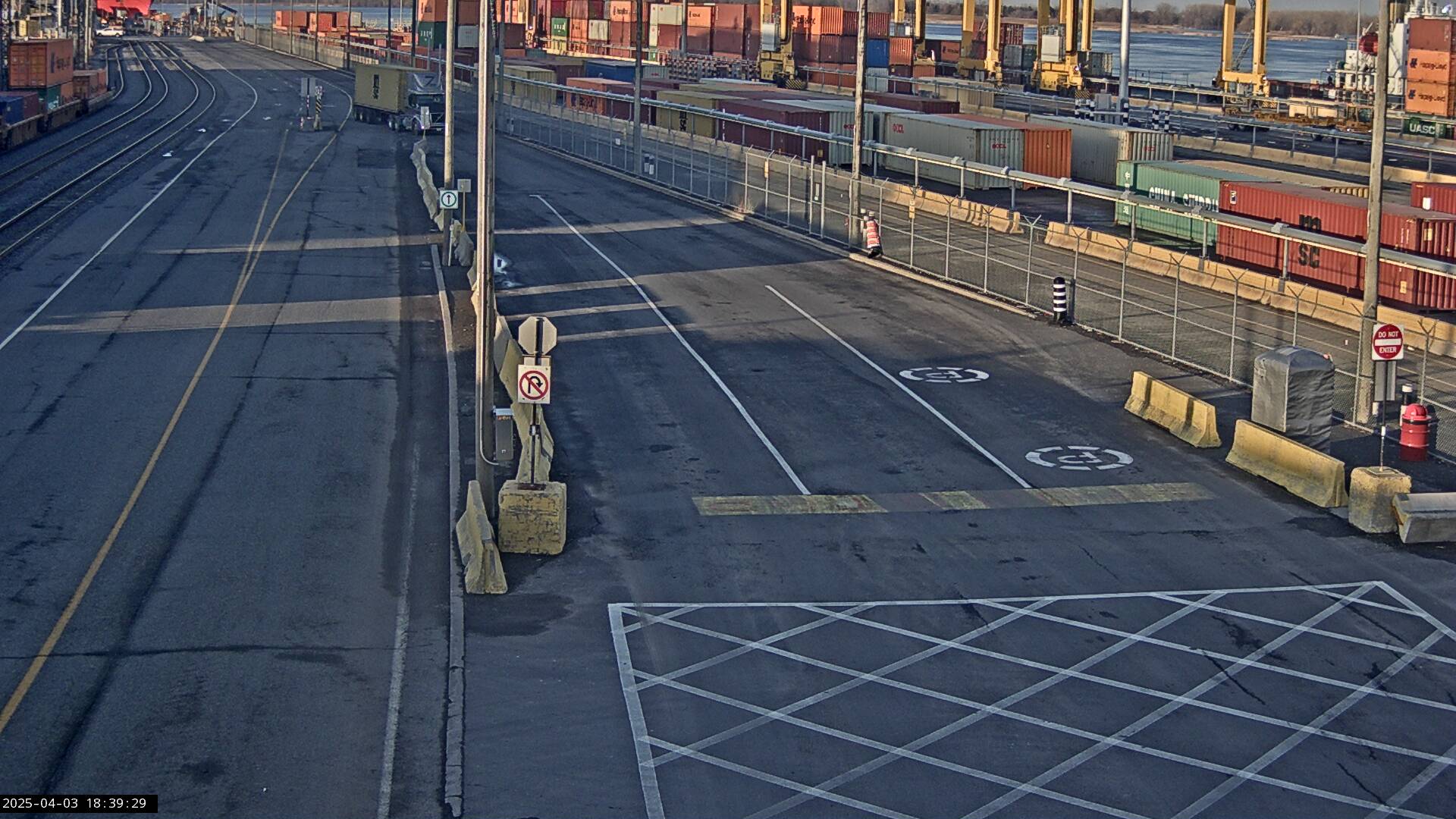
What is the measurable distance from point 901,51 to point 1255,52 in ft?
110

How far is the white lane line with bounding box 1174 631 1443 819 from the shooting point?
1380cm

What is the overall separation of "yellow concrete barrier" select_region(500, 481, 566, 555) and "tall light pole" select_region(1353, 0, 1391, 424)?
1470 cm

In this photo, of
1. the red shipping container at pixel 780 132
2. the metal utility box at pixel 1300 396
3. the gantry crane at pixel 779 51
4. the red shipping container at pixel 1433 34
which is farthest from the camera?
the gantry crane at pixel 779 51

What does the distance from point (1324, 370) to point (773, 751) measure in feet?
48.9

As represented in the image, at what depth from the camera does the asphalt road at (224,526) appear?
567 inches

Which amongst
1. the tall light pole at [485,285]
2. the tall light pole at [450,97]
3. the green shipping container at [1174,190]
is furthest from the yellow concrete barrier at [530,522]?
the green shipping container at [1174,190]

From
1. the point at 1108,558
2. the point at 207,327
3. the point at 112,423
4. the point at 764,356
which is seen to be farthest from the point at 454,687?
the point at 207,327

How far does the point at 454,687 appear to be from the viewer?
1616cm

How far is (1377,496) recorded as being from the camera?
21984 mm

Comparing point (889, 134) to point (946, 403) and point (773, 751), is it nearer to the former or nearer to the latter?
point (946, 403)

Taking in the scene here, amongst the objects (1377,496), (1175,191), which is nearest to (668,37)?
(1175,191)

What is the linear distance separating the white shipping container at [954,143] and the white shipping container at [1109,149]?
13.9ft

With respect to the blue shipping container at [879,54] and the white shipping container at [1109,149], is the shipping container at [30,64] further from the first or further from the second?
the blue shipping container at [879,54]

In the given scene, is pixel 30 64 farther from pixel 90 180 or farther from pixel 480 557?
pixel 480 557
